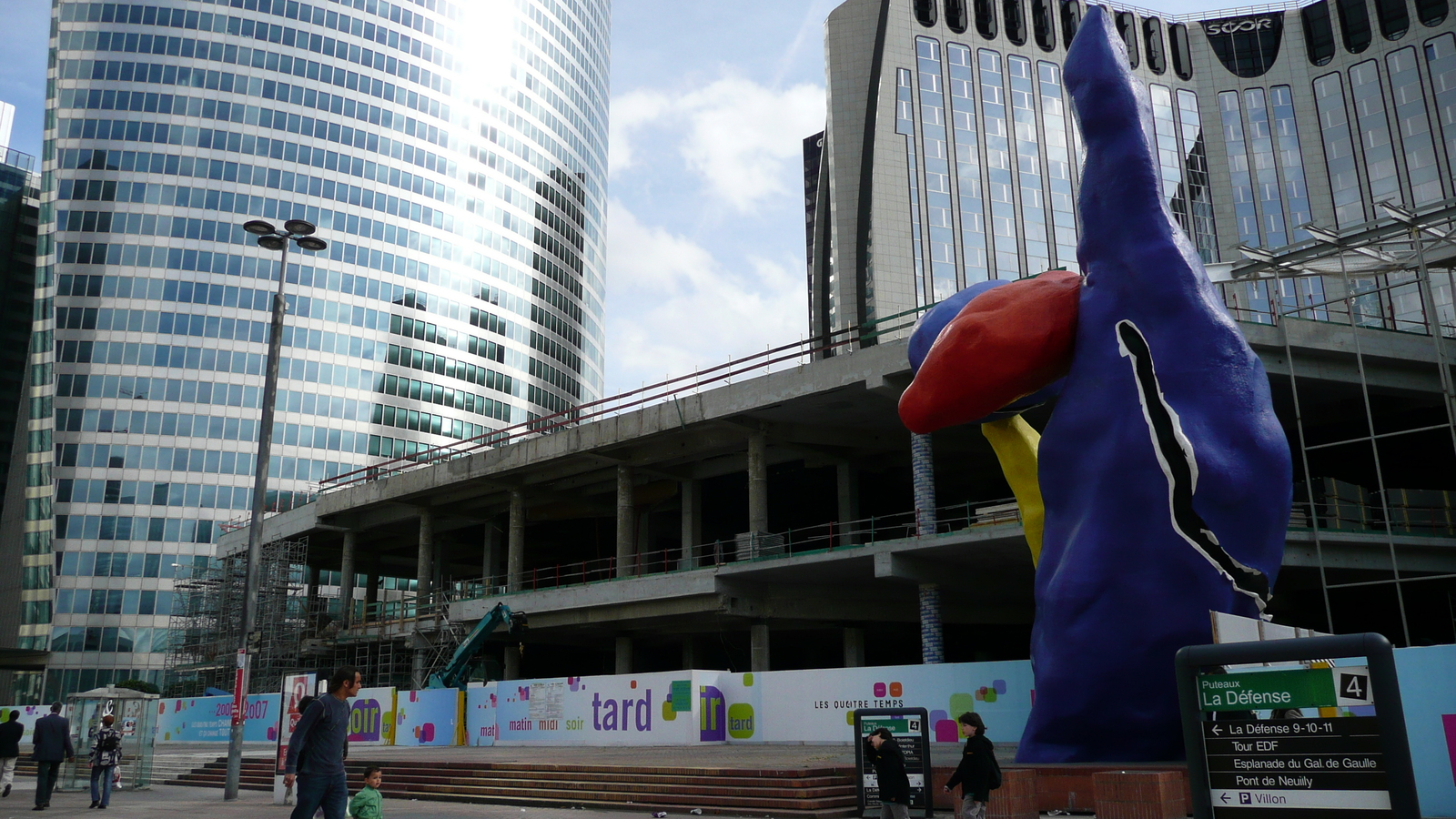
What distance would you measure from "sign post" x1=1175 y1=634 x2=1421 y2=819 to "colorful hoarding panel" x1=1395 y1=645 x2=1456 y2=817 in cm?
823

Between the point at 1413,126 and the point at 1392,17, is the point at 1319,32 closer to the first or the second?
the point at 1392,17

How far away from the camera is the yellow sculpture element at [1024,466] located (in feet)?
57.5

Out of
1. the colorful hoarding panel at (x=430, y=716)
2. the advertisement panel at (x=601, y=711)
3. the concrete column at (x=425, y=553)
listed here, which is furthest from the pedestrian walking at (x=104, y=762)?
the concrete column at (x=425, y=553)

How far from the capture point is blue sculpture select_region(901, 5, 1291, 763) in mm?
14000

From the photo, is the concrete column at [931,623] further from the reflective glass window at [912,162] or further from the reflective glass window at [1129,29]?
the reflective glass window at [1129,29]

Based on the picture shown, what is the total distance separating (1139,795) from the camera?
31.4 feet

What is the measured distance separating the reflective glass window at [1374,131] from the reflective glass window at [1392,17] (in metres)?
1.97

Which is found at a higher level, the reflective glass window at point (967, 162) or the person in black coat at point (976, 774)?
the reflective glass window at point (967, 162)

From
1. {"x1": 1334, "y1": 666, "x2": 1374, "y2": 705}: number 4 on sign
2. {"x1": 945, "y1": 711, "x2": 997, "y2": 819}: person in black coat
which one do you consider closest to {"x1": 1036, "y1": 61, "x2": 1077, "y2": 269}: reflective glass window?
{"x1": 945, "y1": 711, "x2": 997, "y2": 819}: person in black coat

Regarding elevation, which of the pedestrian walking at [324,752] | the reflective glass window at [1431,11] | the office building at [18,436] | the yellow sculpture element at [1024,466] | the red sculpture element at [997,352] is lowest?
the pedestrian walking at [324,752]

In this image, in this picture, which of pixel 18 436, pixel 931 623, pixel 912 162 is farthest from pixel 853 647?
pixel 18 436

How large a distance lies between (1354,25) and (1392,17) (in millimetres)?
2817

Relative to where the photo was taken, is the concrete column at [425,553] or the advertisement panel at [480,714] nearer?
the advertisement panel at [480,714]

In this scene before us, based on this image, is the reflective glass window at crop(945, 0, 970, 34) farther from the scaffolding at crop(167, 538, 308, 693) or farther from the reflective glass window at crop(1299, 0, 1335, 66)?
the scaffolding at crop(167, 538, 308, 693)
